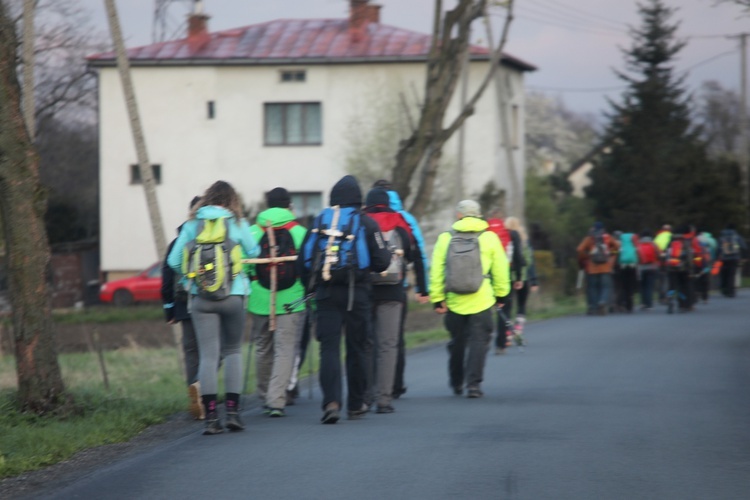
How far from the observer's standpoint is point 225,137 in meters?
40.5

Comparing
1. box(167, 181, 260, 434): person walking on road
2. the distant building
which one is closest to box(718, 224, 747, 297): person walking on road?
the distant building

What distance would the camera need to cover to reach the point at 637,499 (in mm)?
6273

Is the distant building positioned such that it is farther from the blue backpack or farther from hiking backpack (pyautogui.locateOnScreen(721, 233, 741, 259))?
the blue backpack

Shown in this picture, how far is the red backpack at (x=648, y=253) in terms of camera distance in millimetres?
25359

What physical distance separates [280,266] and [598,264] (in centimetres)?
1467

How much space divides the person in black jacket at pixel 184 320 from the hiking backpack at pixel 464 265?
2.47m

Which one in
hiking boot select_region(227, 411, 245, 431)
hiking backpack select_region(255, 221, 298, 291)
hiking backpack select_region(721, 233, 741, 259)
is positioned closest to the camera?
hiking boot select_region(227, 411, 245, 431)

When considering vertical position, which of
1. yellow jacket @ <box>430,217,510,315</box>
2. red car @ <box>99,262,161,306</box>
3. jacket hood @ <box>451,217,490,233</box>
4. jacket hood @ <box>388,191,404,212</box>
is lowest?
red car @ <box>99,262,161,306</box>

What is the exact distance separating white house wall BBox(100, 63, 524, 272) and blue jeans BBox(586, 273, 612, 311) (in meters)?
15.5

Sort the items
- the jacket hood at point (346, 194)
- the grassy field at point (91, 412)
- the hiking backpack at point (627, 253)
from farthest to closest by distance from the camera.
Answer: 1. the hiking backpack at point (627, 253)
2. the jacket hood at point (346, 194)
3. the grassy field at point (91, 412)

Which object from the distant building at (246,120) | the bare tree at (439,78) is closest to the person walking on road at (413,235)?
the bare tree at (439,78)

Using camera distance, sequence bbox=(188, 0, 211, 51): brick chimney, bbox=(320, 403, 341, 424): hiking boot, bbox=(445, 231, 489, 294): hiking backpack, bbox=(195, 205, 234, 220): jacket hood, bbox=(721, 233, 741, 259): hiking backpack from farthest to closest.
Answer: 1. bbox=(188, 0, 211, 51): brick chimney
2. bbox=(721, 233, 741, 259): hiking backpack
3. bbox=(445, 231, 489, 294): hiking backpack
4. bbox=(320, 403, 341, 424): hiking boot
5. bbox=(195, 205, 234, 220): jacket hood

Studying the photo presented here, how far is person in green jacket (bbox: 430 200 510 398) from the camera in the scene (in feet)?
36.2

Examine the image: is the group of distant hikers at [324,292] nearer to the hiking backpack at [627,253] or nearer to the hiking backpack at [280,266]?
the hiking backpack at [280,266]
